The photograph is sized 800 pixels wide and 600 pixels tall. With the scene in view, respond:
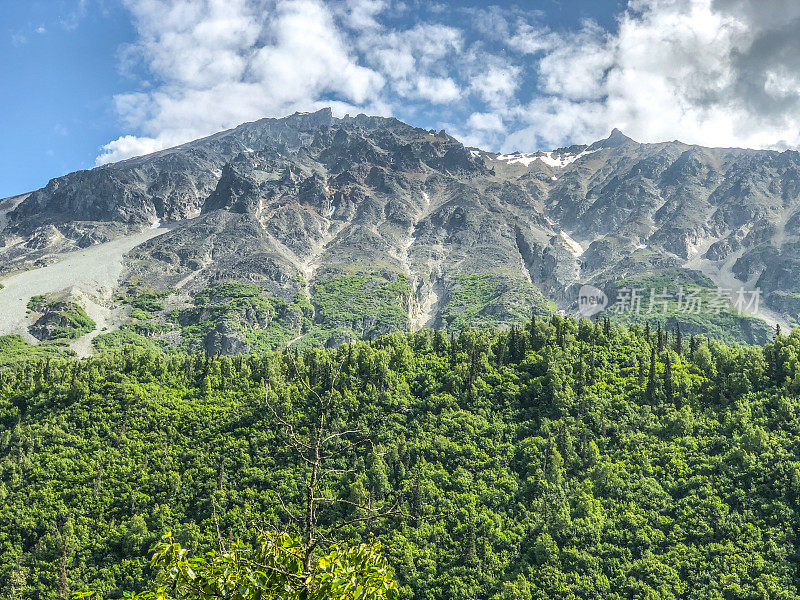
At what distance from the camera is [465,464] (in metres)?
→ 135

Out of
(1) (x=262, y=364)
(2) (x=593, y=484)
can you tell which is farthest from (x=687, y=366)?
(1) (x=262, y=364)

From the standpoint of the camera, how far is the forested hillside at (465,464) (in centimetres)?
10562

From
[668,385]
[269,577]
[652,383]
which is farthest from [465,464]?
[269,577]

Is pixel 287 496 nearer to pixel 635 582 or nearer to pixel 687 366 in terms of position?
pixel 635 582

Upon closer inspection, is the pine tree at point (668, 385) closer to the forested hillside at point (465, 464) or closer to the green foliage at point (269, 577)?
the forested hillside at point (465, 464)

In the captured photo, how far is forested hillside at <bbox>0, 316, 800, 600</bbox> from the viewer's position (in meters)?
106

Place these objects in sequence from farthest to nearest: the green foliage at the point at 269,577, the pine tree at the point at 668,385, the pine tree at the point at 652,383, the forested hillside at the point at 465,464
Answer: the pine tree at the point at 652,383 → the pine tree at the point at 668,385 → the forested hillside at the point at 465,464 → the green foliage at the point at 269,577

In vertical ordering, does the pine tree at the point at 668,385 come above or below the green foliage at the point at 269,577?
below

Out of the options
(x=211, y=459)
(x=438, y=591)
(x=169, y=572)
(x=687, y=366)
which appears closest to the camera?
(x=169, y=572)

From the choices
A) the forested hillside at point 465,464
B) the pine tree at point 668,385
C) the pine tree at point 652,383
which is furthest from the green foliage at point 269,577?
the pine tree at point 668,385

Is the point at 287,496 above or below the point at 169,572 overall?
below

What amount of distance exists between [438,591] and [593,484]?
132 feet

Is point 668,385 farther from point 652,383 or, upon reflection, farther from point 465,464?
point 465,464

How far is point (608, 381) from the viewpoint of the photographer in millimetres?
152875
